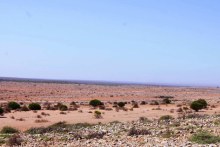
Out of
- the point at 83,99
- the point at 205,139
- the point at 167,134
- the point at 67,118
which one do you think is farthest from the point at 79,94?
the point at 205,139

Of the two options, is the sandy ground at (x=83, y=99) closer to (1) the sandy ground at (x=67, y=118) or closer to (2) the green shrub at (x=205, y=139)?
(1) the sandy ground at (x=67, y=118)

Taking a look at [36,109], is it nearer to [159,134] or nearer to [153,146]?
[159,134]

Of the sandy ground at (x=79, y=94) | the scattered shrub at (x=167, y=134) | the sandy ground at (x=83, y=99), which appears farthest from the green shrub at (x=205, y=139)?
the sandy ground at (x=79, y=94)

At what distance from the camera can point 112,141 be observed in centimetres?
1675

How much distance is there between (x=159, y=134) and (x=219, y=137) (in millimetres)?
3223

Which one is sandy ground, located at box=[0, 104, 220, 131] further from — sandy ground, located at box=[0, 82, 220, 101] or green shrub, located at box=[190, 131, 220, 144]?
sandy ground, located at box=[0, 82, 220, 101]

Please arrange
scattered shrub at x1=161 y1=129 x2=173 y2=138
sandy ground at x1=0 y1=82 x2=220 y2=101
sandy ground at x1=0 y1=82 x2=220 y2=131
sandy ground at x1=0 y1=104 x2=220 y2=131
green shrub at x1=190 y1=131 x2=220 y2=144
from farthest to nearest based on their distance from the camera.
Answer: sandy ground at x1=0 y1=82 x2=220 y2=101, sandy ground at x1=0 y1=82 x2=220 y2=131, sandy ground at x1=0 y1=104 x2=220 y2=131, scattered shrub at x1=161 y1=129 x2=173 y2=138, green shrub at x1=190 y1=131 x2=220 y2=144

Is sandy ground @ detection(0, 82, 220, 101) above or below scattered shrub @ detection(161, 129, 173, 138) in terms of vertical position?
below

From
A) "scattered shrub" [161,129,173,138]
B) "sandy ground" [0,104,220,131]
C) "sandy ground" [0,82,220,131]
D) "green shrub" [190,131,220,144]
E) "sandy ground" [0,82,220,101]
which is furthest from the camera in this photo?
"sandy ground" [0,82,220,101]

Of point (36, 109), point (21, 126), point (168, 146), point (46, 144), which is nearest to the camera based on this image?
point (168, 146)

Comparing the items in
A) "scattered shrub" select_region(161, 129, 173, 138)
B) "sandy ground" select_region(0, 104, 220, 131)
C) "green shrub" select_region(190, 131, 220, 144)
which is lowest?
"sandy ground" select_region(0, 104, 220, 131)

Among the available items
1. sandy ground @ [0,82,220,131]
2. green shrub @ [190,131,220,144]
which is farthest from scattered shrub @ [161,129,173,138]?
sandy ground @ [0,82,220,131]

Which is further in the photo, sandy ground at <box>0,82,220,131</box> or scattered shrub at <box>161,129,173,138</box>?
sandy ground at <box>0,82,220,131</box>

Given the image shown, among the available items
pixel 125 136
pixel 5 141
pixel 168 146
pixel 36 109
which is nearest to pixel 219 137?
pixel 168 146
